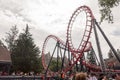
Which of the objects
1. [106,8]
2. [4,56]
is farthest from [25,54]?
[106,8]

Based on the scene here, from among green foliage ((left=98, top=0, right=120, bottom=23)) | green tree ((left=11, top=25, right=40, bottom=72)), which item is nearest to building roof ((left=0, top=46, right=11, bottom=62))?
green tree ((left=11, top=25, right=40, bottom=72))

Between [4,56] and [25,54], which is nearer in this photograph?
[4,56]

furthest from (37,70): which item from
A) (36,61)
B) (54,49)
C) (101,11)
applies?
(101,11)

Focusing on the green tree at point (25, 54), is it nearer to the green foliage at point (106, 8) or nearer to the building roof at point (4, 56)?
the building roof at point (4, 56)

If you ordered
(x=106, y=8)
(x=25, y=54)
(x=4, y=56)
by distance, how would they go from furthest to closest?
(x=25, y=54), (x=4, y=56), (x=106, y=8)

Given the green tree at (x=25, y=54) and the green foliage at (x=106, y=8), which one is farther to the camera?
the green tree at (x=25, y=54)

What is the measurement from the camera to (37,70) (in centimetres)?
6216

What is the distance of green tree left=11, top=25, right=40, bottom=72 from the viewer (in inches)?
2377

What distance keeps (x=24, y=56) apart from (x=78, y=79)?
195 ft

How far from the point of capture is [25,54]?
212ft

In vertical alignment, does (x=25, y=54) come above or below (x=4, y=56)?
above

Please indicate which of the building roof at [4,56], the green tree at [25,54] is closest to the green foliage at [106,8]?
the building roof at [4,56]

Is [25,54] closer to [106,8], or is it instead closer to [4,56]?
[4,56]

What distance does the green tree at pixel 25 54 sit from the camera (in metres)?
60.4
